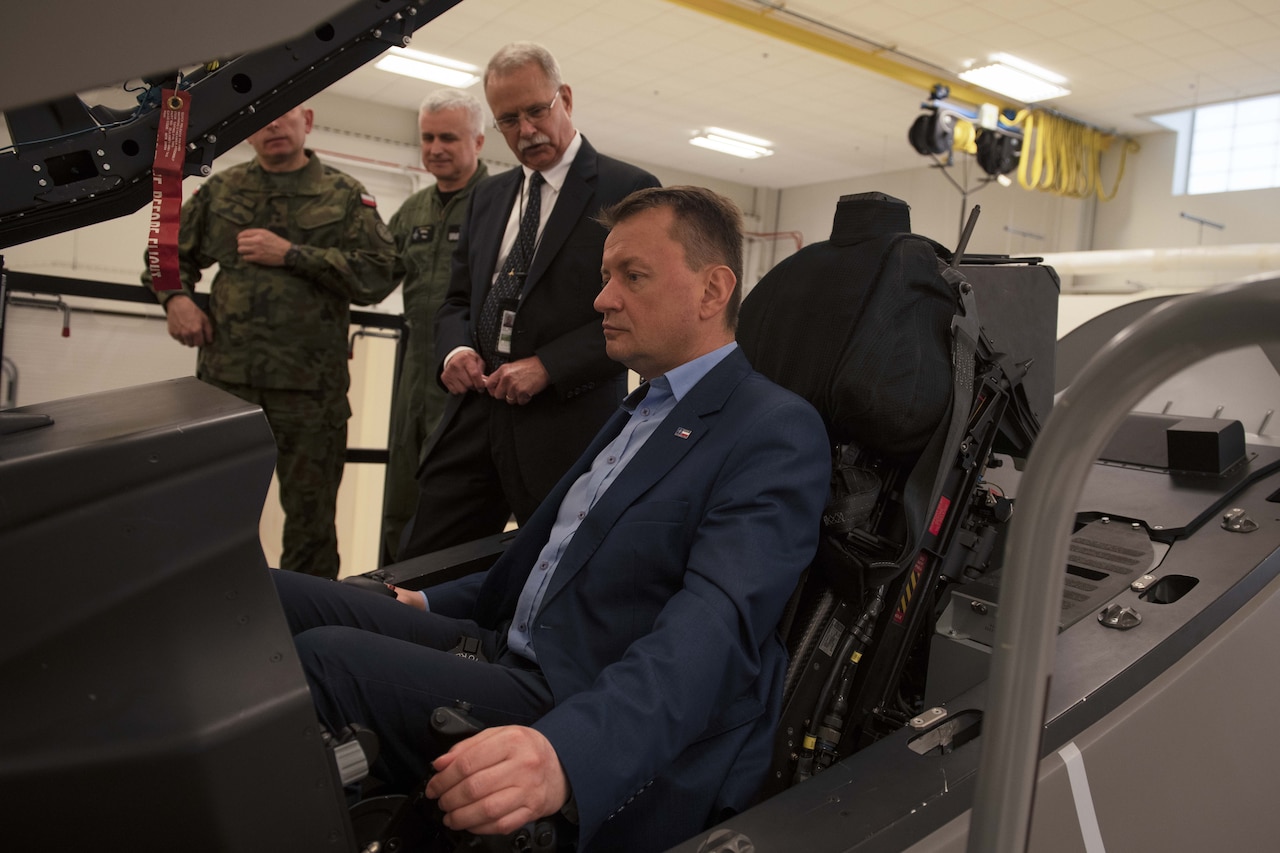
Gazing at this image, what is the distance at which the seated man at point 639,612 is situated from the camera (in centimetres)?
109

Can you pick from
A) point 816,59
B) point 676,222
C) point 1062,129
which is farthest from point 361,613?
point 1062,129

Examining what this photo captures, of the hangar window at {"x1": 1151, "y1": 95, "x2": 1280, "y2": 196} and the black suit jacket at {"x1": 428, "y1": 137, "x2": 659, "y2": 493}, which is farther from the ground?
the hangar window at {"x1": 1151, "y1": 95, "x2": 1280, "y2": 196}

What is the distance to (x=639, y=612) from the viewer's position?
139 cm

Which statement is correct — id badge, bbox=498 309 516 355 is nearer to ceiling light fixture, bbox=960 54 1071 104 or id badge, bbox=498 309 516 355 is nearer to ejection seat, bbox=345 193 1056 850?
ejection seat, bbox=345 193 1056 850

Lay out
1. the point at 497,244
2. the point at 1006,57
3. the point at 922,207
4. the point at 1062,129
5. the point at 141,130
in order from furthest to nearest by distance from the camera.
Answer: the point at 922,207, the point at 1062,129, the point at 1006,57, the point at 497,244, the point at 141,130

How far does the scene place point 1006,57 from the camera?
25.6 ft

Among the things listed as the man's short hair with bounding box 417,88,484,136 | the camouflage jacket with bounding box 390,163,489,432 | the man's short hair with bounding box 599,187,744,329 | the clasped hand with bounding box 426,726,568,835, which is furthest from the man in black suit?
the clasped hand with bounding box 426,726,568,835

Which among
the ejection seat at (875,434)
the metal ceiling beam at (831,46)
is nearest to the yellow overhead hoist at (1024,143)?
the metal ceiling beam at (831,46)

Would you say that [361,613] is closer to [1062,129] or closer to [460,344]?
[460,344]

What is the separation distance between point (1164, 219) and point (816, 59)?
14.4 ft

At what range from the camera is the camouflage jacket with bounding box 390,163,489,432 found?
130 inches

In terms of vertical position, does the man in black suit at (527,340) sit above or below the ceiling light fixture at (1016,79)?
below

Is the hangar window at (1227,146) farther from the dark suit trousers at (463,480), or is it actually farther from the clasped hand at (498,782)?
the clasped hand at (498,782)

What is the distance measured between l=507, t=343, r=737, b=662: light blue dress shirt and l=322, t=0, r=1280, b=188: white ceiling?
6227 millimetres
